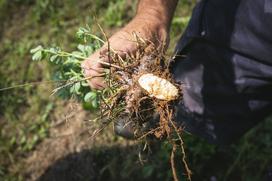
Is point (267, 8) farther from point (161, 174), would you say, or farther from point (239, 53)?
point (161, 174)

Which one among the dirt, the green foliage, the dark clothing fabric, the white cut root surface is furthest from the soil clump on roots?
the dirt

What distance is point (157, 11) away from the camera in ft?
6.46

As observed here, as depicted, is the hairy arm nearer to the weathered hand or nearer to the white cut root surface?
the weathered hand

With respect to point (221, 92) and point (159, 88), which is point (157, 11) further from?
point (221, 92)

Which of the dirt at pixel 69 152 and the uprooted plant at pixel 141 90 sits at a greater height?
the uprooted plant at pixel 141 90

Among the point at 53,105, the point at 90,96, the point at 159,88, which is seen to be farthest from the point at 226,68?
the point at 53,105

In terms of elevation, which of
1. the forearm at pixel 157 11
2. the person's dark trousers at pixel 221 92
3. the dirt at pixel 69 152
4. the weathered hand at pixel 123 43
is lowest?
the dirt at pixel 69 152

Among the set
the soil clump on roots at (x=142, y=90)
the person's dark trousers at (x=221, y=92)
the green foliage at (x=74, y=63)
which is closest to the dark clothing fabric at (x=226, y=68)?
the person's dark trousers at (x=221, y=92)

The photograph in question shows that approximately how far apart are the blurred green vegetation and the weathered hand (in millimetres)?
402

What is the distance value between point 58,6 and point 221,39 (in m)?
1.67

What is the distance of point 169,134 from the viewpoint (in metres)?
1.71

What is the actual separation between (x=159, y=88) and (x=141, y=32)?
0.27 meters

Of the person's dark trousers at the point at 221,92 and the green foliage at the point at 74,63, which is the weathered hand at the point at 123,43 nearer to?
the green foliage at the point at 74,63

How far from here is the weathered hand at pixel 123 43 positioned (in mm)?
1798
